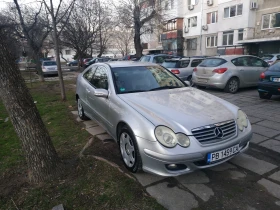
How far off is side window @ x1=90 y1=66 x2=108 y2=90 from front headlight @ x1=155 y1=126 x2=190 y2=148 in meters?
1.62

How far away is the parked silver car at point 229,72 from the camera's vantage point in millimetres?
8230

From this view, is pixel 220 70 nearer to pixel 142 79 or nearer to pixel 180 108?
pixel 142 79

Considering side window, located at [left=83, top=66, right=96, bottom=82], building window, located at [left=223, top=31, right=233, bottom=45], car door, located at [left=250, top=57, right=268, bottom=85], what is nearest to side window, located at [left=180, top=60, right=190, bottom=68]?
car door, located at [left=250, top=57, right=268, bottom=85]

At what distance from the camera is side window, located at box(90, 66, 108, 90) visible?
3873 mm

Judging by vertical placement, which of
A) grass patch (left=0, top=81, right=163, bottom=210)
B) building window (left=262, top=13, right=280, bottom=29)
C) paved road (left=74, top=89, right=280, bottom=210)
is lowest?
paved road (left=74, top=89, right=280, bottom=210)

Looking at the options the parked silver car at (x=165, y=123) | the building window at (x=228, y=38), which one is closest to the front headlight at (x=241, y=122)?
the parked silver car at (x=165, y=123)

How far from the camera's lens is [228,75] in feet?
26.8

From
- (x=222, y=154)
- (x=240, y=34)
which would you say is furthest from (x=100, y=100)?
(x=240, y=34)

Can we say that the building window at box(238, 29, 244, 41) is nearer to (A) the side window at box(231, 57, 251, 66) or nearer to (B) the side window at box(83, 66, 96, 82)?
(A) the side window at box(231, 57, 251, 66)

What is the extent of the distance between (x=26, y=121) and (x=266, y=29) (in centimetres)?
2658

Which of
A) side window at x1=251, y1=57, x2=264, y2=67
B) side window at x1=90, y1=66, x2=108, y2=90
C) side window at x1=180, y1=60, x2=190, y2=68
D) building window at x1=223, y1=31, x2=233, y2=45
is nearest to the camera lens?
side window at x1=90, y1=66, x2=108, y2=90

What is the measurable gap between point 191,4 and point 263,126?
99.5ft

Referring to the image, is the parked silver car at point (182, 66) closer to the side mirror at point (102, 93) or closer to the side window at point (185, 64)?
the side window at point (185, 64)

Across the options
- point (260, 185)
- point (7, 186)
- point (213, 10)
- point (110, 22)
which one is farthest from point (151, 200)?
point (213, 10)
